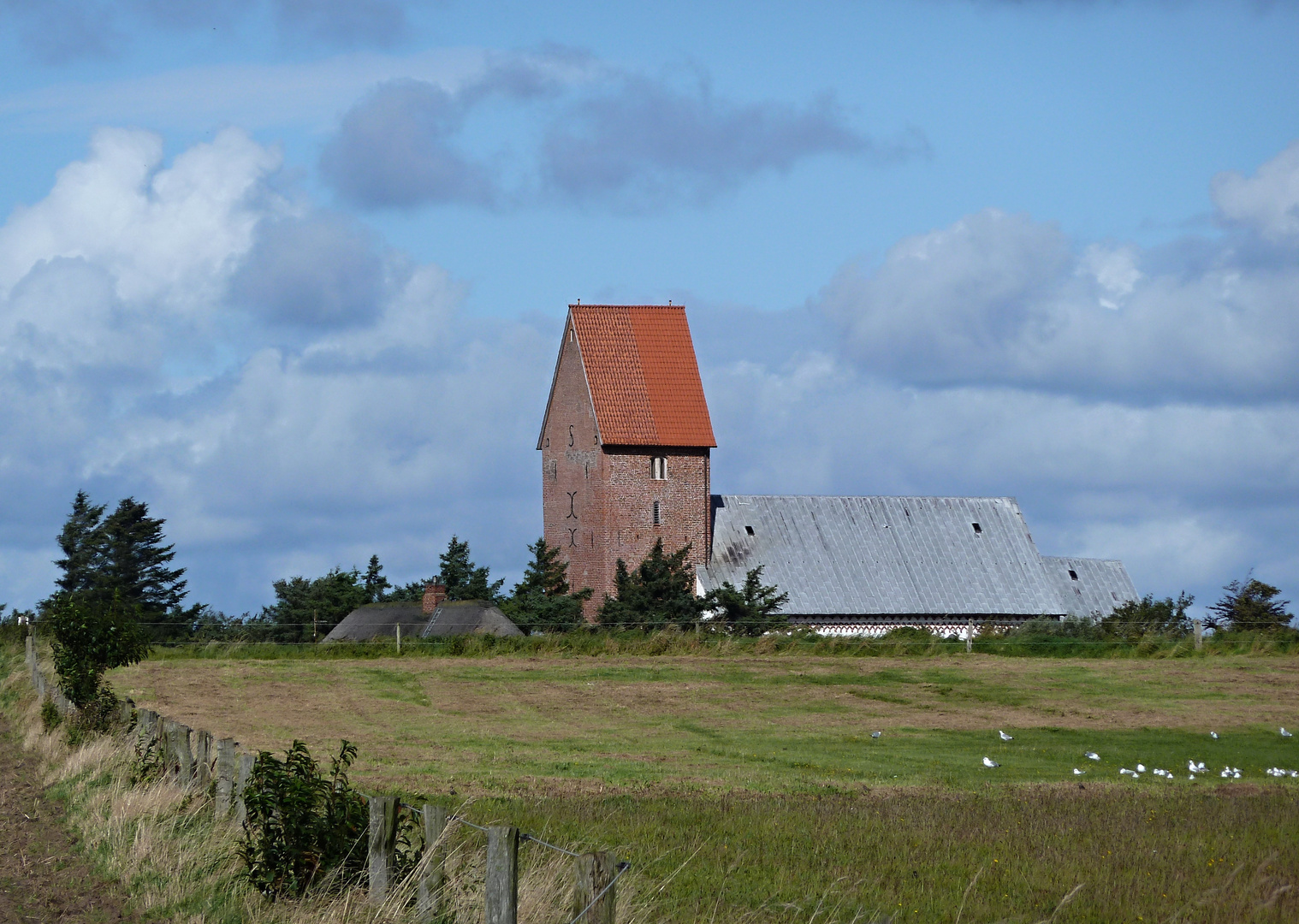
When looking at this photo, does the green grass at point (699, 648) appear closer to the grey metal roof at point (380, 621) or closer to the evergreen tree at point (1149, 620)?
the evergreen tree at point (1149, 620)

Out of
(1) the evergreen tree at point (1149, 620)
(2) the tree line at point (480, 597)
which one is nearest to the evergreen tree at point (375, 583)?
(2) the tree line at point (480, 597)

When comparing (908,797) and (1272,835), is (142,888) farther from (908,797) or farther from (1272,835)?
(1272,835)

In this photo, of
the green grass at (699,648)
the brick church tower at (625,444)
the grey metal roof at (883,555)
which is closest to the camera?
the green grass at (699,648)

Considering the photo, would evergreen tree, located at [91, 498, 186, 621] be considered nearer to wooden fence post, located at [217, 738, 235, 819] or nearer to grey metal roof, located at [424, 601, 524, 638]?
grey metal roof, located at [424, 601, 524, 638]

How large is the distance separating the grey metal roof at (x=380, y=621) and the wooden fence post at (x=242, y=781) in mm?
40646

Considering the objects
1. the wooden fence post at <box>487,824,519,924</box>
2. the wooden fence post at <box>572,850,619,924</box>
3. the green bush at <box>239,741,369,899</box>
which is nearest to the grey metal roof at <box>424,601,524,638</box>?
the green bush at <box>239,741,369,899</box>

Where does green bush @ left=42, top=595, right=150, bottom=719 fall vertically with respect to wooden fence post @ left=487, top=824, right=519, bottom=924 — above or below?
above

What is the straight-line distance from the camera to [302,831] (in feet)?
32.4

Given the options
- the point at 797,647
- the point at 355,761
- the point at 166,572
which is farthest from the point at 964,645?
the point at 166,572

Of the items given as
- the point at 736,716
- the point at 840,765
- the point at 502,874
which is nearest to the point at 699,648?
the point at 736,716

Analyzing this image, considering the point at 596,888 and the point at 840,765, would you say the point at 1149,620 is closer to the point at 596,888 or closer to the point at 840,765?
the point at 840,765

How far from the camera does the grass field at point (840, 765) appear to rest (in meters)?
10.8

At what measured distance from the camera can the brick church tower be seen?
5906 centimetres

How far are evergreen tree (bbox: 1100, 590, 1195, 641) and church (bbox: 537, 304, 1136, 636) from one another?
1047 centimetres
